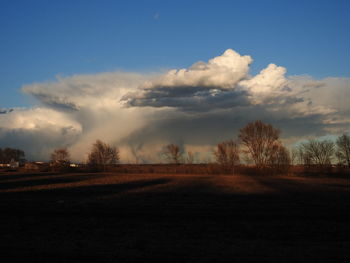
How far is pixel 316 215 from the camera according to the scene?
18391 millimetres

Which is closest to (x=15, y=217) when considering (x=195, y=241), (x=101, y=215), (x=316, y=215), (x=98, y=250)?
(x=101, y=215)

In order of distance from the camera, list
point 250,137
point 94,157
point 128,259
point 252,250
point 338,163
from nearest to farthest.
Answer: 1. point 128,259
2. point 252,250
3. point 250,137
4. point 338,163
5. point 94,157

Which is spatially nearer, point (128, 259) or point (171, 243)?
point (128, 259)

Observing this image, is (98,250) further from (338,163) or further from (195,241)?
(338,163)

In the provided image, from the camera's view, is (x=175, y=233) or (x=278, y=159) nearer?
(x=175, y=233)

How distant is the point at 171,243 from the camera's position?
1195cm

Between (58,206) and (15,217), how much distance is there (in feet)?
15.5

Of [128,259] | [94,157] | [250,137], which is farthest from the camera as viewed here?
[94,157]

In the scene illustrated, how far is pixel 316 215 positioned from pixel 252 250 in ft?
29.9

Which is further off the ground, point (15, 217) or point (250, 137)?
point (250, 137)

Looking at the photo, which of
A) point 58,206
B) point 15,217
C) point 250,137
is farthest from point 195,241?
point 250,137

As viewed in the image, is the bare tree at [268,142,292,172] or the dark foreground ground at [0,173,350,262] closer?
the dark foreground ground at [0,173,350,262]

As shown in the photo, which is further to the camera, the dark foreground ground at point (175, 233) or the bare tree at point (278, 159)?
the bare tree at point (278, 159)

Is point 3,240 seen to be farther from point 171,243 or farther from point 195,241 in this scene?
point 195,241
